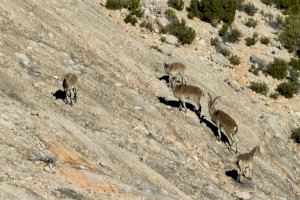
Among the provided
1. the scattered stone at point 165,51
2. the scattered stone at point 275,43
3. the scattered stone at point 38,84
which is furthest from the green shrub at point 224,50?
the scattered stone at point 38,84

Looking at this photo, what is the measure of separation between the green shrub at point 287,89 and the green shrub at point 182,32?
4.37 metres

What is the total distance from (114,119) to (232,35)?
1239cm

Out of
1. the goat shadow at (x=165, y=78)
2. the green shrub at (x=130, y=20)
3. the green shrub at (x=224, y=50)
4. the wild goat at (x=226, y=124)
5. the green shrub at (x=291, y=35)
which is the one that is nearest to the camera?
the wild goat at (x=226, y=124)

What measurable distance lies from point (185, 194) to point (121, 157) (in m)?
1.98

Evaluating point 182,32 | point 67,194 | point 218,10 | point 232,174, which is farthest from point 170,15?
point 67,194

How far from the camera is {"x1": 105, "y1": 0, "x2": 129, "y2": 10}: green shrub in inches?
1067

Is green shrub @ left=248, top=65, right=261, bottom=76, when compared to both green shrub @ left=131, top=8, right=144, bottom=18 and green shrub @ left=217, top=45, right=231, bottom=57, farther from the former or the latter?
green shrub @ left=131, top=8, right=144, bottom=18

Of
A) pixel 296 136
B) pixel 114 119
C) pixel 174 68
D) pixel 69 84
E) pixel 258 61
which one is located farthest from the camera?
pixel 258 61

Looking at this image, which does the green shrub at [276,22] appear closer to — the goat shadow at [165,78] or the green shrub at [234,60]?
the green shrub at [234,60]

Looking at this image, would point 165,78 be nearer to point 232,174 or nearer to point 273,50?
point 232,174

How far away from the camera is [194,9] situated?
2986 cm

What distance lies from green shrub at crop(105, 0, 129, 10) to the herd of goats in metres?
5.63

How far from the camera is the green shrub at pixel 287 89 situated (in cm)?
2711

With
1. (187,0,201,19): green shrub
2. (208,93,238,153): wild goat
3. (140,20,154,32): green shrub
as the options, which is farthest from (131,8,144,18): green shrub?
(208,93,238,153): wild goat
